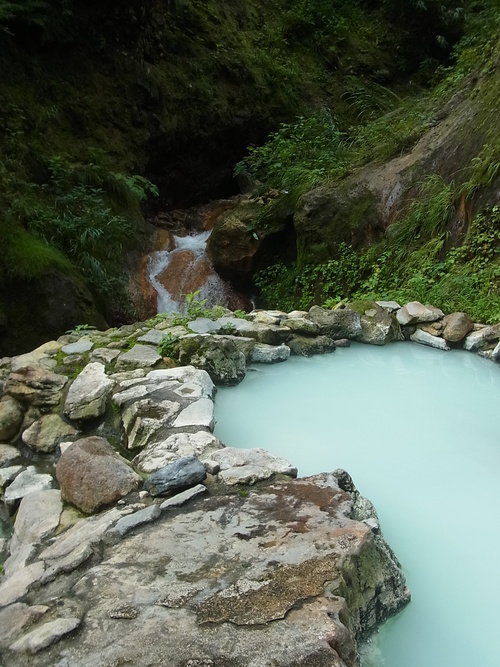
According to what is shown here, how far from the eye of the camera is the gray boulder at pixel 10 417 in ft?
8.92

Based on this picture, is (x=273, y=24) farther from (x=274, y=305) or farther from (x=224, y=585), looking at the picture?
(x=224, y=585)

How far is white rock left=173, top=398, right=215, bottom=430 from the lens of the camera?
2.47 metres

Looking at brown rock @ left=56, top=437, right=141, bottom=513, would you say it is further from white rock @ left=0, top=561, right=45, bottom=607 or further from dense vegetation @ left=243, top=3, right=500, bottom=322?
dense vegetation @ left=243, top=3, right=500, bottom=322

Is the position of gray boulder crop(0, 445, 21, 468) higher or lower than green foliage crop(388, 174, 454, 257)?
lower

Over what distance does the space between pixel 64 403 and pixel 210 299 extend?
Answer: 496 cm

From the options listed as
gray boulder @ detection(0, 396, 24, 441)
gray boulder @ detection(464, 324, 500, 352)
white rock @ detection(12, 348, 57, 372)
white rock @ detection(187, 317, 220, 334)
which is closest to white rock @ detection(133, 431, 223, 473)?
gray boulder @ detection(0, 396, 24, 441)

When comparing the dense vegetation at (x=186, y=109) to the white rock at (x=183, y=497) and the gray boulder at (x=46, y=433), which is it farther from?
the white rock at (x=183, y=497)

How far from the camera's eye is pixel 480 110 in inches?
210

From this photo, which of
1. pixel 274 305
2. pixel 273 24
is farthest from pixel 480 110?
pixel 273 24

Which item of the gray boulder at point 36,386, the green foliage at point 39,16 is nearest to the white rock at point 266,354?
the gray boulder at point 36,386

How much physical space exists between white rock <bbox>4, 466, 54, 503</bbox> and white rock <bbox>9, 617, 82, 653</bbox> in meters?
0.94

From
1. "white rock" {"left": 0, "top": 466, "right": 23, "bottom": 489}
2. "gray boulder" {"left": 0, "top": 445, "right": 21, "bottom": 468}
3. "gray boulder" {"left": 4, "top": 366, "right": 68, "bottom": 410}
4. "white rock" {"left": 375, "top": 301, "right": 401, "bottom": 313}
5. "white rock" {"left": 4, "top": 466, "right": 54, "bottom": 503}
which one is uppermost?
"white rock" {"left": 375, "top": 301, "right": 401, "bottom": 313}

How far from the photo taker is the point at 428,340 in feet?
13.0

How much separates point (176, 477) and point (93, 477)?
346 millimetres
